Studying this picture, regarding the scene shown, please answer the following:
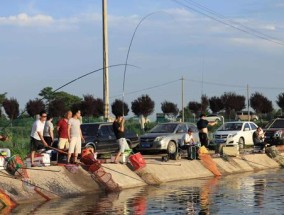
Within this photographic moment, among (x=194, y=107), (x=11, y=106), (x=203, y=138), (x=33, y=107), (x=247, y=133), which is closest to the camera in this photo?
(x=203, y=138)

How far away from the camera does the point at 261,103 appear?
257ft

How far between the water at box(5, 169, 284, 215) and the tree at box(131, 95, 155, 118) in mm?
53807

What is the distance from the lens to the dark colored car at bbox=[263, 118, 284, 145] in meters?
33.1

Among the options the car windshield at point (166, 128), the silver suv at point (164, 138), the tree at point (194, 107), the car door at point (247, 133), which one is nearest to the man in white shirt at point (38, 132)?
the silver suv at point (164, 138)

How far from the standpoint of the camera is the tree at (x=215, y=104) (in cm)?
7931

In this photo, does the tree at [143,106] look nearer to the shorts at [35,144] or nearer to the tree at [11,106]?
the tree at [11,106]

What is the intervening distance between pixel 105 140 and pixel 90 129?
80 centimetres

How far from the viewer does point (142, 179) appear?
18.6 meters

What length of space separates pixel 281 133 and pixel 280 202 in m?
19.8

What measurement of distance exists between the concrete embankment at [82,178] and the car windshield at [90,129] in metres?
5.07

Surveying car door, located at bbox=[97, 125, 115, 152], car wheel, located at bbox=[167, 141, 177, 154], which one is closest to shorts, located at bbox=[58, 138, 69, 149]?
car door, located at bbox=[97, 125, 115, 152]

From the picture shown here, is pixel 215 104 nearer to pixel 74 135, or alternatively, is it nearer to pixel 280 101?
pixel 280 101

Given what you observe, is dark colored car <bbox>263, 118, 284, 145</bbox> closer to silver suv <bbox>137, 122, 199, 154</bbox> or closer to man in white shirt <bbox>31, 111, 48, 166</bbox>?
silver suv <bbox>137, 122, 199, 154</bbox>

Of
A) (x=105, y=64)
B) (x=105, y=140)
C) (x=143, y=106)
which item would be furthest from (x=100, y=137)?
(x=143, y=106)
